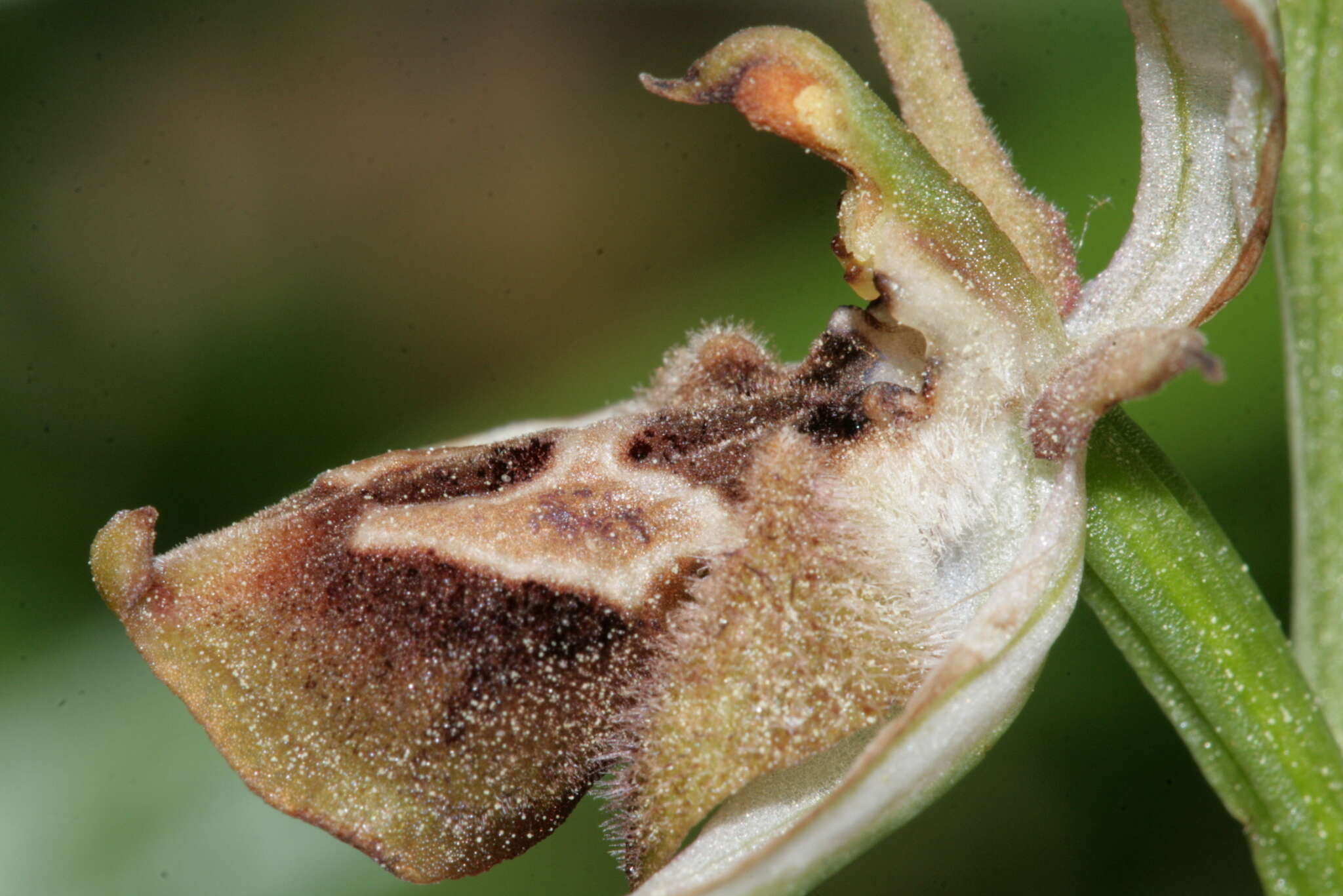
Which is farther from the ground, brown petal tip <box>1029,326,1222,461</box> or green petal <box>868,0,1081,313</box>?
green petal <box>868,0,1081,313</box>

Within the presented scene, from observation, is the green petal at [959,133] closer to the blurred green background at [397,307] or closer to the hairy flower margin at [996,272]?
the hairy flower margin at [996,272]

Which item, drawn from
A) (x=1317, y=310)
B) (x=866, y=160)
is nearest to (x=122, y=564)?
(x=866, y=160)

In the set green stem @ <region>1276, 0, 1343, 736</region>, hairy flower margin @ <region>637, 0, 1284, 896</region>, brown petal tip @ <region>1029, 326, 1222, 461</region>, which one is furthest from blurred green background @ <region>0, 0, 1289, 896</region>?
brown petal tip @ <region>1029, 326, 1222, 461</region>

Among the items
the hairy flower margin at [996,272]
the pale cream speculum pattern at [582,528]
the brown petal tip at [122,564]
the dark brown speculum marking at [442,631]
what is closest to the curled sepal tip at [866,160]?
the hairy flower margin at [996,272]

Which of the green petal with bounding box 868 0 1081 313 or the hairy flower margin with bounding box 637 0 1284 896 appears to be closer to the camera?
the hairy flower margin with bounding box 637 0 1284 896

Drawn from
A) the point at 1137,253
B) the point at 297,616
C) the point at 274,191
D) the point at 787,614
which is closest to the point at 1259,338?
the point at 1137,253

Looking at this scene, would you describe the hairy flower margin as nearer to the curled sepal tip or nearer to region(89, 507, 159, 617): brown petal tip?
the curled sepal tip

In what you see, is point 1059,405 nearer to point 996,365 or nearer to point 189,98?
point 996,365
